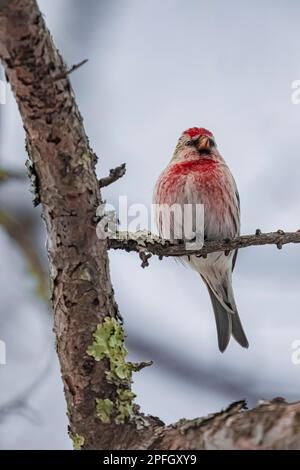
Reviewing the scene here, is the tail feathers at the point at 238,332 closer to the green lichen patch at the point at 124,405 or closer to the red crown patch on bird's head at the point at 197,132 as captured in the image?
the red crown patch on bird's head at the point at 197,132

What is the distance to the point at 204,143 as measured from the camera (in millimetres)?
5406

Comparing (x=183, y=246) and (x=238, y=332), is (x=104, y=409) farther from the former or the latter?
(x=238, y=332)

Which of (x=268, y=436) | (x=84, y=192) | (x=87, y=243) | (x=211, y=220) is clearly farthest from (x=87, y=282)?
(x=211, y=220)

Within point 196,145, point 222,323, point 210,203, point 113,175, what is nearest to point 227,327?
point 222,323

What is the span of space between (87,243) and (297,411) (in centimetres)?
97

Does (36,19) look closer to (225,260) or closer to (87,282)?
(87,282)

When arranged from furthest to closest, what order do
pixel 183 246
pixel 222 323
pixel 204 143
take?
pixel 204 143, pixel 222 323, pixel 183 246

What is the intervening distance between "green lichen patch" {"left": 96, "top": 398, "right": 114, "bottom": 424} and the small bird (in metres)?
2.21

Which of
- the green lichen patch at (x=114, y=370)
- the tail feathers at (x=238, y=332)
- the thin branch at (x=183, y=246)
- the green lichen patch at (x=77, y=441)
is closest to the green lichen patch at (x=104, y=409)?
the green lichen patch at (x=114, y=370)

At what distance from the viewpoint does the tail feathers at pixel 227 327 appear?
491cm

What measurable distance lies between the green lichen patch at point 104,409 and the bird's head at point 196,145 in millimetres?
2945

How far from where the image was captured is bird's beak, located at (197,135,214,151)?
17.7 feet

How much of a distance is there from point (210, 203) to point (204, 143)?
1.86 ft
